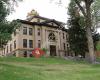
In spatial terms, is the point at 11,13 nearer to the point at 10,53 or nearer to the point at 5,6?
the point at 5,6

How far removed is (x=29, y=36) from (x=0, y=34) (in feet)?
108

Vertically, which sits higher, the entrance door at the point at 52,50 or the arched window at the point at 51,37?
the arched window at the point at 51,37

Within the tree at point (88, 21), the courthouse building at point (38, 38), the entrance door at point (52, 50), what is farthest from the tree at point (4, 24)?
the entrance door at point (52, 50)

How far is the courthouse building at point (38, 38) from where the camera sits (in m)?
58.6

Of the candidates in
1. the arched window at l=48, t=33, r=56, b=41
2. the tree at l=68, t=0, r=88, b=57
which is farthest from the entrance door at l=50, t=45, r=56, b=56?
the tree at l=68, t=0, r=88, b=57

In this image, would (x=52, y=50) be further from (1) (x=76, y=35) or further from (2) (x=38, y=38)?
(1) (x=76, y=35)

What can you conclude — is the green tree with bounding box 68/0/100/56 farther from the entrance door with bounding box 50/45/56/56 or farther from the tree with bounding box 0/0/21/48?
the tree with bounding box 0/0/21/48

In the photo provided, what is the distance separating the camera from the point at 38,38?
61.9 meters

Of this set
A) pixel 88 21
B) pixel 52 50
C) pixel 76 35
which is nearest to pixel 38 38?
pixel 52 50

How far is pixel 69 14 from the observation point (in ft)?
193

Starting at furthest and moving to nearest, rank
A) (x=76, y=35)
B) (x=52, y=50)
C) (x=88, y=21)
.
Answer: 1. (x=52, y=50)
2. (x=76, y=35)
3. (x=88, y=21)

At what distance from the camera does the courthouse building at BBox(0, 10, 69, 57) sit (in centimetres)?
5859

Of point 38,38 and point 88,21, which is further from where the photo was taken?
point 38,38

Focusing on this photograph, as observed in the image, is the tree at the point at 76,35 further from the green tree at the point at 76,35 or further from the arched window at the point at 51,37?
the arched window at the point at 51,37
